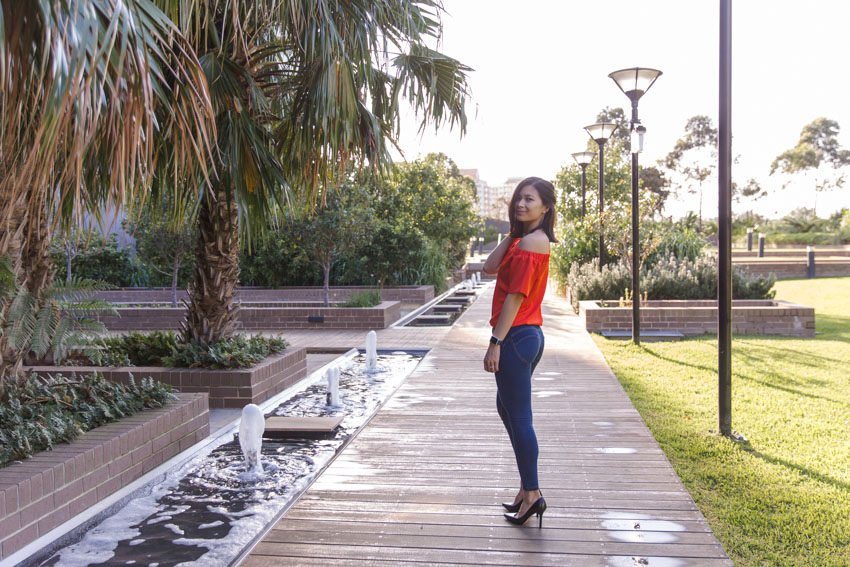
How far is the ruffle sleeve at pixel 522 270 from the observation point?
145 inches

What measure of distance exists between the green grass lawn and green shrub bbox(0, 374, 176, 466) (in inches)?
149

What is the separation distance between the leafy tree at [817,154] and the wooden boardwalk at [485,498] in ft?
194

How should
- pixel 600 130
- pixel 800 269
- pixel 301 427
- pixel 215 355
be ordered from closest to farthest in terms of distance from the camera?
Result: 1. pixel 301 427
2. pixel 215 355
3. pixel 600 130
4. pixel 800 269

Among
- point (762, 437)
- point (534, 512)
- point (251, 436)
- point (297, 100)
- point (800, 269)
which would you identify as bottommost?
point (762, 437)

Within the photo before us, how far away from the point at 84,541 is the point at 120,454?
28.4 inches

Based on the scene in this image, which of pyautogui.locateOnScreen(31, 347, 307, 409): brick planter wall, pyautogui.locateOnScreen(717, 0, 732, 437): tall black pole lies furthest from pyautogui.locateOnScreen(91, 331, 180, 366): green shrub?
pyautogui.locateOnScreen(717, 0, 732, 437): tall black pole

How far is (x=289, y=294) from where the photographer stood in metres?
20.3

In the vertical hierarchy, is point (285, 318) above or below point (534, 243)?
below

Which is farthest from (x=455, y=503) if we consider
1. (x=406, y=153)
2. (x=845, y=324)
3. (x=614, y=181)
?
(x=614, y=181)

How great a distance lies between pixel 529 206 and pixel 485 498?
69.8 inches

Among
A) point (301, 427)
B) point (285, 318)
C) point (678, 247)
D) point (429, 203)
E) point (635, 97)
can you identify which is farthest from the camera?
point (429, 203)

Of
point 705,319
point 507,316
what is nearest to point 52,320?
point 507,316

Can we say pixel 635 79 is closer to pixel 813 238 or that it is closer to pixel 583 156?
pixel 583 156

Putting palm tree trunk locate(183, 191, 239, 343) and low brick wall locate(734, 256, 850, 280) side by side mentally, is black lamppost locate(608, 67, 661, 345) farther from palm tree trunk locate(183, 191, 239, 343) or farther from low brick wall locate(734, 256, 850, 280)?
low brick wall locate(734, 256, 850, 280)
